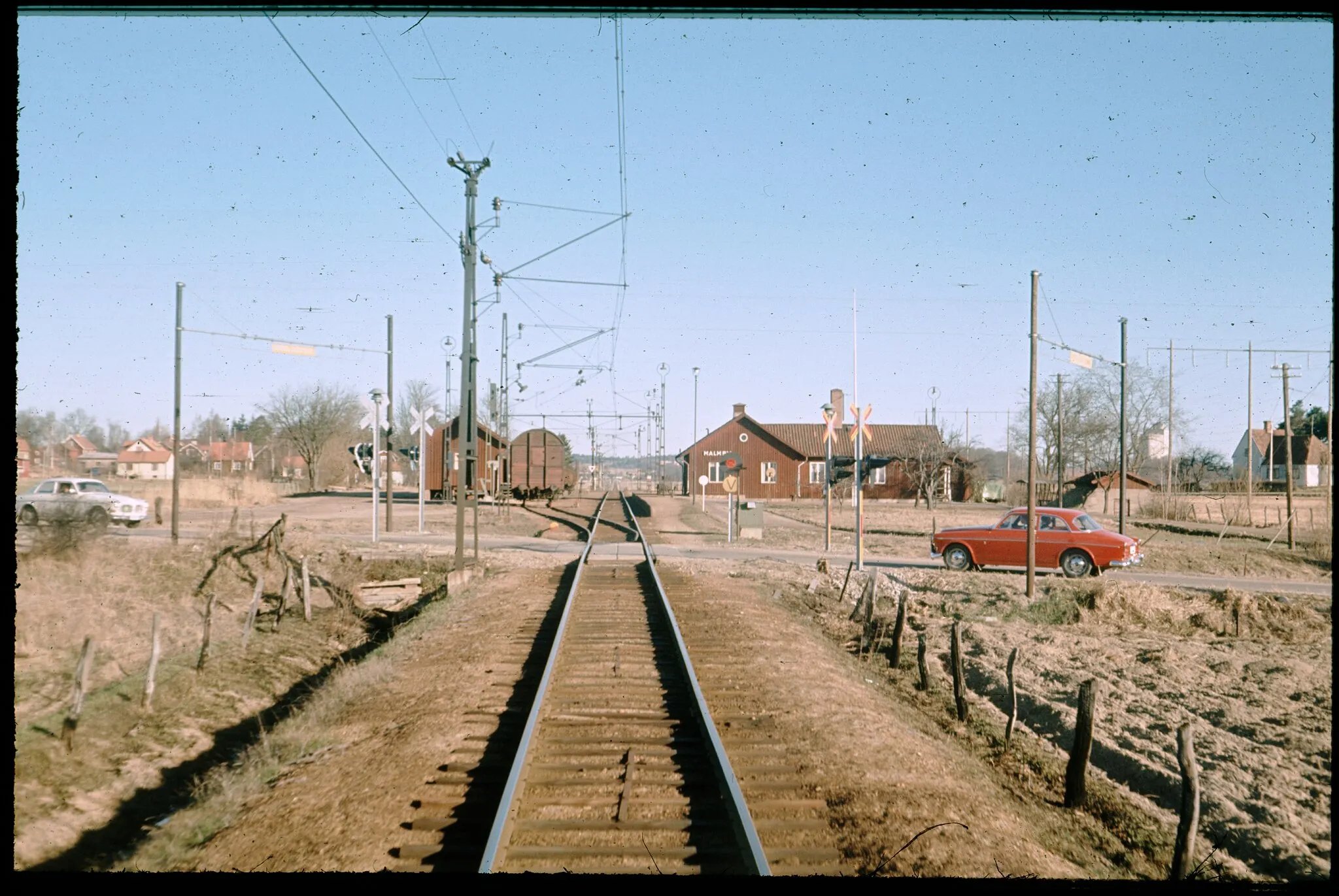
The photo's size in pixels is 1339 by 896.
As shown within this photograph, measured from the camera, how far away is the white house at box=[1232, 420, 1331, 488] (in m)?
33.6

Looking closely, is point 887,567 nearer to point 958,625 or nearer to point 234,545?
point 958,625

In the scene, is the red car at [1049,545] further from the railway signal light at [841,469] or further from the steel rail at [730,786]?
the railway signal light at [841,469]

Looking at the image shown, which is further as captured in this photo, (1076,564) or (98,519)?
(1076,564)

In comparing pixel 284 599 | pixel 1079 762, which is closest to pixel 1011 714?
pixel 1079 762

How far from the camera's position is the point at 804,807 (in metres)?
5.57

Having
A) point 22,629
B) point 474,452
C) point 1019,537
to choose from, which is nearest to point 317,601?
point 474,452

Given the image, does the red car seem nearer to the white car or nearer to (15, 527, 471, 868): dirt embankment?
(15, 527, 471, 868): dirt embankment

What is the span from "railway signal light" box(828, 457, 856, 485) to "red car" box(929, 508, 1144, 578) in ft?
113

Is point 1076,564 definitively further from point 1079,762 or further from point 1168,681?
point 1079,762

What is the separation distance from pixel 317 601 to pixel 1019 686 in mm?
13756

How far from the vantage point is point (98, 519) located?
17.4 m

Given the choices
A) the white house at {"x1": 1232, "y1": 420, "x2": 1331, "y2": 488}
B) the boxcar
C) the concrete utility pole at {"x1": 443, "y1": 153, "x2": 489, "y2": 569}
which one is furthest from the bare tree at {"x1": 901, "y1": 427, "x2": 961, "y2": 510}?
the concrete utility pole at {"x1": 443, "y1": 153, "x2": 489, "y2": 569}

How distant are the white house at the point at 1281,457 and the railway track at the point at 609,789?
2951cm

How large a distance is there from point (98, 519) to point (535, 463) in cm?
3160
